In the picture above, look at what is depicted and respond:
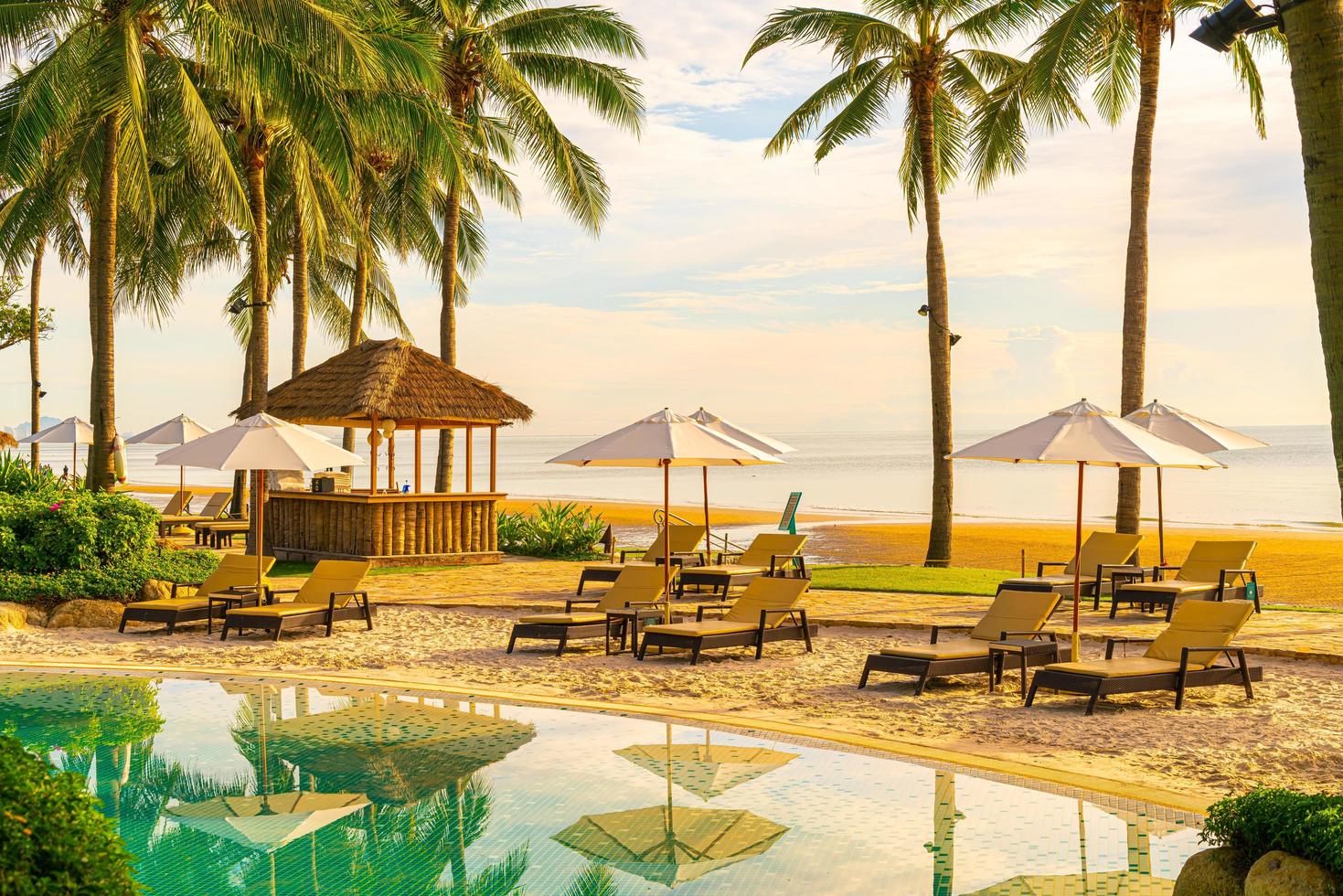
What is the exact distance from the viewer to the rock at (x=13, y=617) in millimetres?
13008

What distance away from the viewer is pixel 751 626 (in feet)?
38.5

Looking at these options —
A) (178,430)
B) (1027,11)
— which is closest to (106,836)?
(1027,11)

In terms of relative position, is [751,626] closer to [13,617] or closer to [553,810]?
[553,810]

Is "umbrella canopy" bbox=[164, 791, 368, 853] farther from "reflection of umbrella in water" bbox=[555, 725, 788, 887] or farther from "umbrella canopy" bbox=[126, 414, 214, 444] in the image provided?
"umbrella canopy" bbox=[126, 414, 214, 444]

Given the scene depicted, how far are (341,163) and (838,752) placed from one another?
1158 centimetres

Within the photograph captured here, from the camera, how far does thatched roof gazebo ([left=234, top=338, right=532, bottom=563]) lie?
19234mm

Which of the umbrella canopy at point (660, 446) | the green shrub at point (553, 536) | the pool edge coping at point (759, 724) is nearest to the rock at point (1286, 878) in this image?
the pool edge coping at point (759, 724)

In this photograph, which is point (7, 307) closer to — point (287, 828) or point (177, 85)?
point (177, 85)

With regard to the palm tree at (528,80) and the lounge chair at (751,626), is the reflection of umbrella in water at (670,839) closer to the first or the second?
the lounge chair at (751,626)

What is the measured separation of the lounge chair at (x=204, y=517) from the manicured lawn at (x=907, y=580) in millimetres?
12029

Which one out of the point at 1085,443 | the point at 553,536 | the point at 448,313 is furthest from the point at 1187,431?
the point at 448,313

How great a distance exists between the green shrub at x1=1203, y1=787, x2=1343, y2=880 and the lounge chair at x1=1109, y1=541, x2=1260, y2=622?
9265mm

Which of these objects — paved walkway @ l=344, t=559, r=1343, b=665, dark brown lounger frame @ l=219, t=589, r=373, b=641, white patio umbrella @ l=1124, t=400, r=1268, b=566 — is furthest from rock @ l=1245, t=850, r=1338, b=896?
white patio umbrella @ l=1124, t=400, r=1268, b=566

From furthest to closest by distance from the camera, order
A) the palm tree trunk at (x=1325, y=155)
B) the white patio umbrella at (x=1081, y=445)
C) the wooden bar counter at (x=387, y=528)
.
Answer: the wooden bar counter at (x=387, y=528) → the white patio umbrella at (x=1081, y=445) → the palm tree trunk at (x=1325, y=155)
